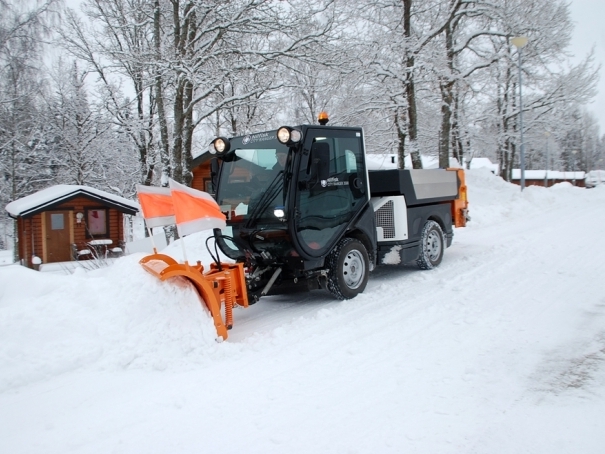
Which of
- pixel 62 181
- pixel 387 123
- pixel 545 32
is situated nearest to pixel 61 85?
pixel 62 181

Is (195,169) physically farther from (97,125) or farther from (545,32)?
(545,32)

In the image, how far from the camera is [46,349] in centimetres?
405

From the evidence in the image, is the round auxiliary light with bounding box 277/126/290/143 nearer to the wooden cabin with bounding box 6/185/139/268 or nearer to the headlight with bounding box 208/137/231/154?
the headlight with bounding box 208/137/231/154

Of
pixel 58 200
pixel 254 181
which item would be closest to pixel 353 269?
pixel 254 181

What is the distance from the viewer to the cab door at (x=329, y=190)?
585 cm

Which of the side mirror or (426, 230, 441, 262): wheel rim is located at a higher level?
the side mirror

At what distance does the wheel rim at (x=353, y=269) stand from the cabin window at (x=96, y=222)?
13454 mm

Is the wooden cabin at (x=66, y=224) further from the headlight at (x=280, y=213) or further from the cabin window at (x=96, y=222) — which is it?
the headlight at (x=280, y=213)

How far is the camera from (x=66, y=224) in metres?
17.0

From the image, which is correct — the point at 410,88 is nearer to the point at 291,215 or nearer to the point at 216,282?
the point at 291,215

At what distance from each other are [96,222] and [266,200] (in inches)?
539

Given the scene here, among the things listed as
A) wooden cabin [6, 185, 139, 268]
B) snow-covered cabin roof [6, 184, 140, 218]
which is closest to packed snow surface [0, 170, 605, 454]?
snow-covered cabin roof [6, 184, 140, 218]

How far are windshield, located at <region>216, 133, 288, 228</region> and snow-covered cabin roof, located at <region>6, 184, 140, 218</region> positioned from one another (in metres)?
12.1

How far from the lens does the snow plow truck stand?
5.67 m
